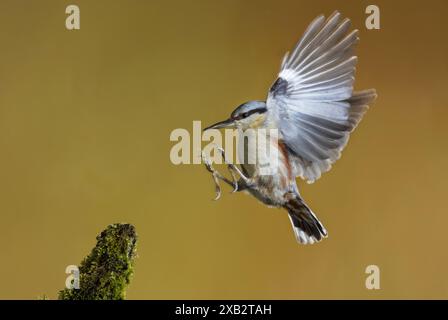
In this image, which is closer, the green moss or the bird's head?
the green moss

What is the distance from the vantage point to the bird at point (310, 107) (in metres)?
1.08

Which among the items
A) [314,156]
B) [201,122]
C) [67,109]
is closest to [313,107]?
[314,156]

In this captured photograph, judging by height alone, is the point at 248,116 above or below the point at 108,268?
above

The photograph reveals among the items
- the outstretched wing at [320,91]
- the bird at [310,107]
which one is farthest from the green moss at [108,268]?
the outstretched wing at [320,91]

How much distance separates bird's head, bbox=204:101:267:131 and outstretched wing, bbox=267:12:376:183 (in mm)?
39

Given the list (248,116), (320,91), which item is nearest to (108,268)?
(248,116)

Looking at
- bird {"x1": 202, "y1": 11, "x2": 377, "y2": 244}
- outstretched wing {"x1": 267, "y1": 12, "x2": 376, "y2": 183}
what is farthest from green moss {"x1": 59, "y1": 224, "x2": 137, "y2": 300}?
outstretched wing {"x1": 267, "y1": 12, "x2": 376, "y2": 183}

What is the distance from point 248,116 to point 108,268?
35 centimetres

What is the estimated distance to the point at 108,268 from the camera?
2.77ft

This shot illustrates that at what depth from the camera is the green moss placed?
2.73ft

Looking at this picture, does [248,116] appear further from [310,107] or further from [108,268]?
[108,268]

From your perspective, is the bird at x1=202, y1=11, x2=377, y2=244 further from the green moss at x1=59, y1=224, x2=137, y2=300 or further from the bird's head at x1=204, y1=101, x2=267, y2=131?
the green moss at x1=59, y1=224, x2=137, y2=300

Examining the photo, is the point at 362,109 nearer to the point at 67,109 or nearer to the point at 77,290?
the point at 77,290

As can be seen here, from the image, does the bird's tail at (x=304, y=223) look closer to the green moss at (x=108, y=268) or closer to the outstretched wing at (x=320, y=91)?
the outstretched wing at (x=320, y=91)
